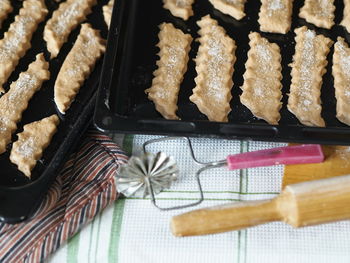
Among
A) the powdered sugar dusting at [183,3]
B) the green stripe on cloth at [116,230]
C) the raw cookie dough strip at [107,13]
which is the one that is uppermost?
the powdered sugar dusting at [183,3]

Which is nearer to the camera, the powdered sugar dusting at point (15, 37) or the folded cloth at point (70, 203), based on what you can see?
the folded cloth at point (70, 203)

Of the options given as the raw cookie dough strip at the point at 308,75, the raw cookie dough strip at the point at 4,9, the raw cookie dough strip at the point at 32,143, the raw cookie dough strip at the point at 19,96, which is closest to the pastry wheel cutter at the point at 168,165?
the raw cookie dough strip at the point at 308,75

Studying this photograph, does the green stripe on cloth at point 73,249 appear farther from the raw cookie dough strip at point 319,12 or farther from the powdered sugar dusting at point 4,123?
the raw cookie dough strip at point 319,12

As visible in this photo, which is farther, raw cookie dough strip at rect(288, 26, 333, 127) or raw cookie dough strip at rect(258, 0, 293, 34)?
raw cookie dough strip at rect(258, 0, 293, 34)

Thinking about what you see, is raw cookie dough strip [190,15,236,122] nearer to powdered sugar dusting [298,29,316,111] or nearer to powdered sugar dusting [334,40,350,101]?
powdered sugar dusting [298,29,316,111]

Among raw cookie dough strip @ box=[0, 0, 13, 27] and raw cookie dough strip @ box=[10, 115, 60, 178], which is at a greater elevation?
raw cookie dough strip @ box=[0, 0, 13, 27]

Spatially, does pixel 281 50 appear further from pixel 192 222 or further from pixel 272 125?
pixel 192 222

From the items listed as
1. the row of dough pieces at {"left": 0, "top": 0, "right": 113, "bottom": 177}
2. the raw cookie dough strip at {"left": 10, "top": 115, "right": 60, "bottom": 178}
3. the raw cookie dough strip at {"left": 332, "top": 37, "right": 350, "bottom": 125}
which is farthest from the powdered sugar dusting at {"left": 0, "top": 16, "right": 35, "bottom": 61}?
the raw cookie dough strip at {"left": 332, "top": 37, "right": 350, "bottom": 125}
